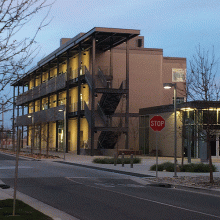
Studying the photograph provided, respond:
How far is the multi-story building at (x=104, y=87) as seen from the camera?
164 feet

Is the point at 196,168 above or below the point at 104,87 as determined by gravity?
below

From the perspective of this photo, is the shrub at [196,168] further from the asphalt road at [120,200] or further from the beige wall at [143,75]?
the beige wall at [143,75]

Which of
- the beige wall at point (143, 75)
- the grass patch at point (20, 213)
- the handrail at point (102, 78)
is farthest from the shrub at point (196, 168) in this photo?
the beige wall at point (143, 75)

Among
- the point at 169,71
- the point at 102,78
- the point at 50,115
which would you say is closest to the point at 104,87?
the point at 102,78

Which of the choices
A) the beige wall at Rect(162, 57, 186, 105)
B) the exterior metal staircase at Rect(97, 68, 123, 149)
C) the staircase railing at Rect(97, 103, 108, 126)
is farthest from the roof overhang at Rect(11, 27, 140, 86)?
the beige wall at Rect(162, 57, 186, 105)

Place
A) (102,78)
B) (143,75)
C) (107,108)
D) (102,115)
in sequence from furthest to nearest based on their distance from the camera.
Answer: (143,75) → (102,78) → (107,108) → (102,115)

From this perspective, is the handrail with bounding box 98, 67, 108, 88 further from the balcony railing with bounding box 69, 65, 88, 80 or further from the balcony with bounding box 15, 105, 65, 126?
the balcony with bounding box 15, 105, 65, 126

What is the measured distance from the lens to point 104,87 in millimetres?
50438

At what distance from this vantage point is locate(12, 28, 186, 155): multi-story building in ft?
164

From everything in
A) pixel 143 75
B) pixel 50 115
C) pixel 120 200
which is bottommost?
pixel 120 200

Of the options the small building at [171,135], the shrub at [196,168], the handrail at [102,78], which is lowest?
the shrub at [196,168]

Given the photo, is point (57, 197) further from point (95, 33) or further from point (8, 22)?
point (95, 33)

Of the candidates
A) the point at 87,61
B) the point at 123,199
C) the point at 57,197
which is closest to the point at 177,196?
the point at 123,199

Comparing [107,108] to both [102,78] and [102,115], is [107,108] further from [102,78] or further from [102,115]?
[102,78]
